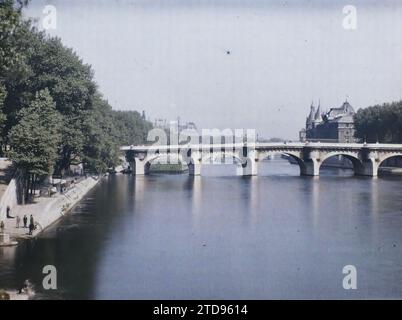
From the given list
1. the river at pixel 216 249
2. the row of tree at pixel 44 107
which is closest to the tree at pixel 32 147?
the row of tree at pixel 44 107

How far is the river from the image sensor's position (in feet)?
73.2

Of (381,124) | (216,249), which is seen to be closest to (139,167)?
(381,124)

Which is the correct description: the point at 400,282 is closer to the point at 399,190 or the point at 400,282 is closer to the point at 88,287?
the point at 88,287

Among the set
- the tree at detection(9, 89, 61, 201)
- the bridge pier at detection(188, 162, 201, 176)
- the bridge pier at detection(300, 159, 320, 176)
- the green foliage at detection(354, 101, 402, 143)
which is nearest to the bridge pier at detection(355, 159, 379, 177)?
the bridge pier at detection(300, 159, 320, 176)

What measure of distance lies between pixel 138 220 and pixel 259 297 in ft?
61.4

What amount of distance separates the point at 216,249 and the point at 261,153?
5510 centimetres

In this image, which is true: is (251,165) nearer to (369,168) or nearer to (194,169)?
(194,169)

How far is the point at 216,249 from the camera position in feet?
96.3

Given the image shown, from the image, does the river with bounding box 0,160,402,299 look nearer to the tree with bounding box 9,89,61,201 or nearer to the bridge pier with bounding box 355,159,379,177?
the tree with bounding box 9,89,61,201

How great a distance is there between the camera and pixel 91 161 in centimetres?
5628

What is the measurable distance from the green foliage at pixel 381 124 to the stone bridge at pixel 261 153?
407 inches

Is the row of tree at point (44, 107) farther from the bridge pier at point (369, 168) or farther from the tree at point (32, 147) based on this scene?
the bridge pier at point (369, 168)

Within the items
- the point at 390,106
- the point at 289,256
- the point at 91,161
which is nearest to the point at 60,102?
the point at 91,161

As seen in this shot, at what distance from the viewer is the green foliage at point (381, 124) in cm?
9369
